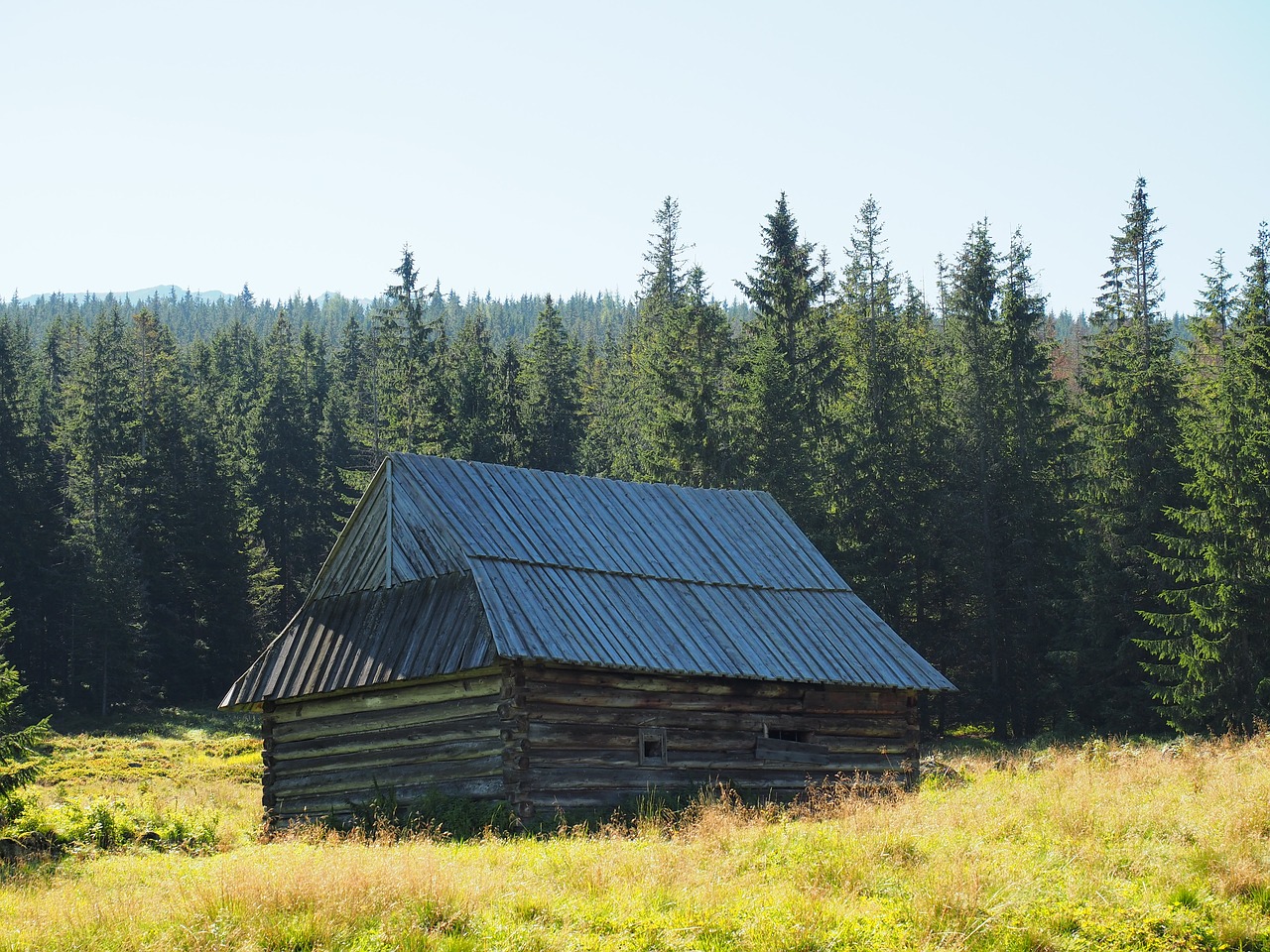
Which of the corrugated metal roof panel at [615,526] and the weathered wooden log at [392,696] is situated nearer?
the weathered wooden log at [392,696]

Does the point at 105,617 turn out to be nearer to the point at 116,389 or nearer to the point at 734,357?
the point at 116,389

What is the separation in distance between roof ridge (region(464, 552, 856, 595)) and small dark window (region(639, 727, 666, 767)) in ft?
9.61

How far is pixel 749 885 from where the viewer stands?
13.1 meters

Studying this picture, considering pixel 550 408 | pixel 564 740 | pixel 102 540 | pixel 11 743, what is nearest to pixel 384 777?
pixel 564 740

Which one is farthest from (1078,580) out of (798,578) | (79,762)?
(79,762)

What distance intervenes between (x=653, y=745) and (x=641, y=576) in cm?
321

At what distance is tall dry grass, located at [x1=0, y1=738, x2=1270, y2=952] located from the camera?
11328 millimetres

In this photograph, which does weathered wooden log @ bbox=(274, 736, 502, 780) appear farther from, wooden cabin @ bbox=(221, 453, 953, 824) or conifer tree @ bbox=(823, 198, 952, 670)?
conifer tree @ bbox=(823, 198, 952, 670)

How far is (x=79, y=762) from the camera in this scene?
39.9 m

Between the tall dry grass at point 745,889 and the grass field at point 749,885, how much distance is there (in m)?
0.02

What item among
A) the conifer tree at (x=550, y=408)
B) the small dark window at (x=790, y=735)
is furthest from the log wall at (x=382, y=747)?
the conifer tree at (x=550, y=408)

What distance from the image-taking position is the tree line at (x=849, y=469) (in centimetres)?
4144

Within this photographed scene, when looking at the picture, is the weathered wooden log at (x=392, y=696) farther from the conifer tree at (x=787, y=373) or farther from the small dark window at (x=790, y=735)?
the conifer tree at (x=787, y=373)

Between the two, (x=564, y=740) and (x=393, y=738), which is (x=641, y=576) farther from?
(x=393, y=738)
